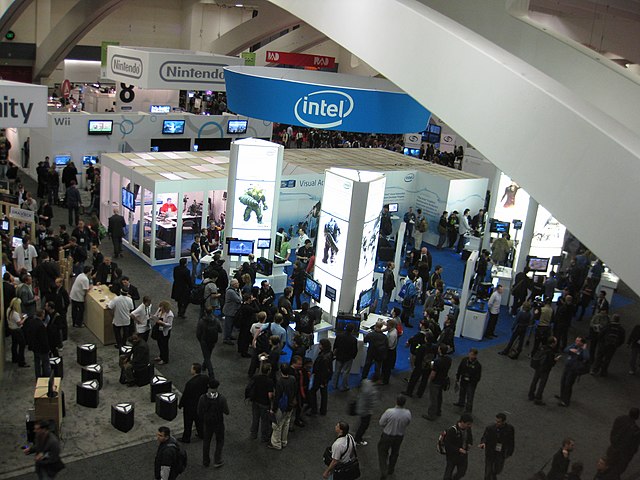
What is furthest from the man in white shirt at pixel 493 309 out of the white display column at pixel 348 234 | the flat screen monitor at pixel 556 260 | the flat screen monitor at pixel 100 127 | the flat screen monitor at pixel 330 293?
the flat screen monitor at pixel 100 127

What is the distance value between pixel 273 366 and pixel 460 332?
16.5 ft

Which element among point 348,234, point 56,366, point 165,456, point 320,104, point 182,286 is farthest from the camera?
point 182,286

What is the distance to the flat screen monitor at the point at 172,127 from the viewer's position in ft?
70.3

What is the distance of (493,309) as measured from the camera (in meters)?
12.4

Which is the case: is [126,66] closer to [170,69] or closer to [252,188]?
[170,69]

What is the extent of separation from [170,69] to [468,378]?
14602mm

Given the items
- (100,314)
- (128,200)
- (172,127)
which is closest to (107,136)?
(172,127)

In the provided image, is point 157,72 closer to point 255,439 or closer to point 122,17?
point 255,439

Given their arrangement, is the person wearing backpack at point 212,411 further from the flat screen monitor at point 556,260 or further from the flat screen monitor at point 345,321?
the flat screen monitor at point 556,260

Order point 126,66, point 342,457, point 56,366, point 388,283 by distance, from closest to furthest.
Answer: point 342,457
point 56,366
point 388,283
point 126,66

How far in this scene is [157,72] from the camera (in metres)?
20.1

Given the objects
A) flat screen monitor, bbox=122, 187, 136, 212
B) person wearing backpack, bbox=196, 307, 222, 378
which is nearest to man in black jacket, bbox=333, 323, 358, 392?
person wearing backpack, bbox=196, 307, 222, 378

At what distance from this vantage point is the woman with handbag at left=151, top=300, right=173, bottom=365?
9664 millimetres

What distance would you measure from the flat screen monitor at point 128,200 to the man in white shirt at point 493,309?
8.03 metres
